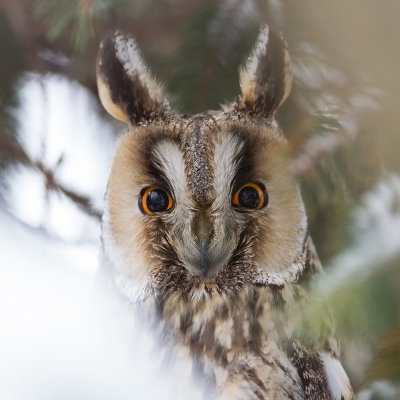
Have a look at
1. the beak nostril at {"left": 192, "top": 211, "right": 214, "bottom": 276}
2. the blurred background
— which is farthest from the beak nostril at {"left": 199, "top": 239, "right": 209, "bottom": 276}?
the blurred background

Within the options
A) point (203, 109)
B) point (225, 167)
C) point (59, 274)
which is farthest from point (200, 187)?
point (59, 274)

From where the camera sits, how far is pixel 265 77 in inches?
44.0

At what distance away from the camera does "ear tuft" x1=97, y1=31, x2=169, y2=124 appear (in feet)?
3.73

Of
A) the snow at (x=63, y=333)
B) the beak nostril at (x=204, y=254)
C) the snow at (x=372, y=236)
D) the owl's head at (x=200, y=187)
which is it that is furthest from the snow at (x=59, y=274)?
the snow at (x=372, y=236)

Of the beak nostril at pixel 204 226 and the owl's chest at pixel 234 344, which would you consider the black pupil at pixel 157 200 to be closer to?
the beak nostril at pixel 204 226

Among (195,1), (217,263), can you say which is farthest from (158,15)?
(217,263)

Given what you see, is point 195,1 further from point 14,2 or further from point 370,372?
point 370,372

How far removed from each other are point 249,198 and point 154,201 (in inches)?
7.1

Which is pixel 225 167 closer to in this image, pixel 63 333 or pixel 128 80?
pixel 128 80

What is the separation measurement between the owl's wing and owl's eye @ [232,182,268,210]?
264 millimetres

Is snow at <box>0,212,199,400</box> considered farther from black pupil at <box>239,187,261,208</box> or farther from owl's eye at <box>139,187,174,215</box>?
black pupil at <box>239,187,261,208</box>

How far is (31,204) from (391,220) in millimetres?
863

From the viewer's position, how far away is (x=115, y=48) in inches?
44.7

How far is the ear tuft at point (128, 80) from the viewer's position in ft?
3.73
